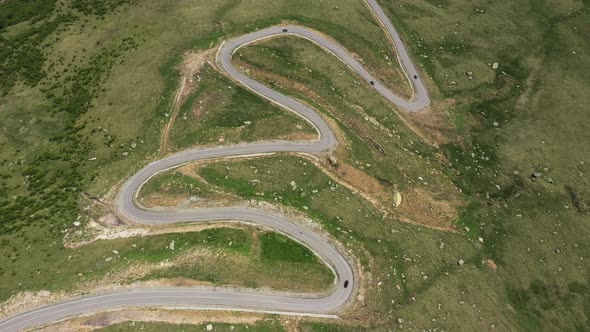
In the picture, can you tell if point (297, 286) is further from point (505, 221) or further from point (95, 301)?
point (505, 221)

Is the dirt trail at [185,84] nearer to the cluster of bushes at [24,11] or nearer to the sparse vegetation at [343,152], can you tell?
the sparse vegetation at [343,152]

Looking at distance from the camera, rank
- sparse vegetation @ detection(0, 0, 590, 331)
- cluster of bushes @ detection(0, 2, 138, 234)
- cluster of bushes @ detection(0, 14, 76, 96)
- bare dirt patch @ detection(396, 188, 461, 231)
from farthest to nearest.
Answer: cluster of bushes @ detection(0, 14, 76, 96), bare dirt patch @ detection(396, 188, 461, 231), cluster of bushes @ detection(0, 2, 138, 234), sparse vegetation @ detection(0, 0, 590, 331)

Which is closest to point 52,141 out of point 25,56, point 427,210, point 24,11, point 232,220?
point 25,56

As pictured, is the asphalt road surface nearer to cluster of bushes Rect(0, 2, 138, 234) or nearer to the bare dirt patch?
cluster of bushes Rect(0, 2, 138, 234)

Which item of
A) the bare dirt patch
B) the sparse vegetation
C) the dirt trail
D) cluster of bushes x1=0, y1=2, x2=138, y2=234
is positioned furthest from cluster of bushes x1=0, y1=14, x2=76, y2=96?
the bare dirt patch

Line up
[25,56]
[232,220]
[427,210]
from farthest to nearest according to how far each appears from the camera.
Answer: [25,56] → [427,210] → [232,220]

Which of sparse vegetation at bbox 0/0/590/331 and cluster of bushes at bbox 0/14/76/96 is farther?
cluster of bushes at bbox 0/14/76/96

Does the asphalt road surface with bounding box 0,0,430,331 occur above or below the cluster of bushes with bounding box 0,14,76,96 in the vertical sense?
below

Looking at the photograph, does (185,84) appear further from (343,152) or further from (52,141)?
(343,152)
